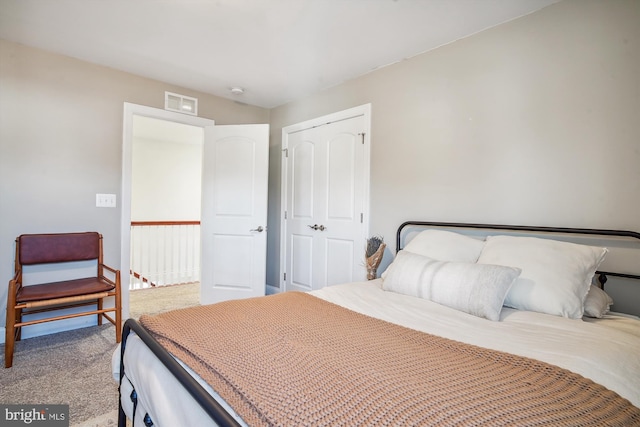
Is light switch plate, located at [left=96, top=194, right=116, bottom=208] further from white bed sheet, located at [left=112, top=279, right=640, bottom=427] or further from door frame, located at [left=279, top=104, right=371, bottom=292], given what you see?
white bed sheet, located at [left=112, top=279, right=640, bottom=427]

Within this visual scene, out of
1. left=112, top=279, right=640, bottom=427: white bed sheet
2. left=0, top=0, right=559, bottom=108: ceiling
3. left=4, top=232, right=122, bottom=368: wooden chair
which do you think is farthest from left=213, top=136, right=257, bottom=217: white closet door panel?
left=112, top=279, right=640, bottom=427: white bed sheet

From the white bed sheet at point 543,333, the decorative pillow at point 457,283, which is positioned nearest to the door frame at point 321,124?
the decorative pillow at point 457,283

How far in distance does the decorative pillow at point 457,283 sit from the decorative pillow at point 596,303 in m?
0.38

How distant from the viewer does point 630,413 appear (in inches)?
30.3

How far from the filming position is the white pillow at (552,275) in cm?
148

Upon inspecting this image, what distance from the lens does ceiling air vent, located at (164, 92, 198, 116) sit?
336 centimetres

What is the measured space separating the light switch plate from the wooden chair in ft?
0.95

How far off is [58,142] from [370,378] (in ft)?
10.7

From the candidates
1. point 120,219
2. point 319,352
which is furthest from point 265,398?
point 120,219

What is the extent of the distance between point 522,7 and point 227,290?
356 cm

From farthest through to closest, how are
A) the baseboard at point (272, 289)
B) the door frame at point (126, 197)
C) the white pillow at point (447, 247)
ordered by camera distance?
the baseboard at point (272, 289) → the door frame at point (126, 197) → the white pillow at point (447, 247)

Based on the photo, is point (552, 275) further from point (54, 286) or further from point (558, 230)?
point (54, 286)

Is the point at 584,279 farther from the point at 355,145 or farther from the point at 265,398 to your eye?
the point at 355,145

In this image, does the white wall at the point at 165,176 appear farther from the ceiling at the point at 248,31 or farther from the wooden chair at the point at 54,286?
the wooden chair at the point at 54,286
